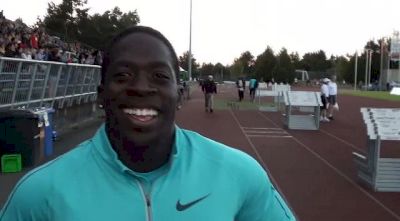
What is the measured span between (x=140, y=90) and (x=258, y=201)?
18.3 inches

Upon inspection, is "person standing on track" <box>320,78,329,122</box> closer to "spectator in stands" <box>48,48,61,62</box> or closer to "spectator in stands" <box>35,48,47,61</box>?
"spectator in stands" <box>48,48,61,62</box>

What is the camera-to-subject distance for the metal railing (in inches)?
447

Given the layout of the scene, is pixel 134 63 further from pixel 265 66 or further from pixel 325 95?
pixel 265 66

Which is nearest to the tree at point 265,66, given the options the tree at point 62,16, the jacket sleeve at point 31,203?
the tree at point 62,16

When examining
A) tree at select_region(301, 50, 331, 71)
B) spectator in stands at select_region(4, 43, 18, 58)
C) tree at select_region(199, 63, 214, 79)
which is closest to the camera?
spectator in stands at select_region(4, 43, 18, 58)

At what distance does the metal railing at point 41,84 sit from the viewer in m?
11.3

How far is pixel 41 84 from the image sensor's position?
13758mm

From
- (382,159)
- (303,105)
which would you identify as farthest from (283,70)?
(382,159)

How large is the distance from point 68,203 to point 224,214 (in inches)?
16.5

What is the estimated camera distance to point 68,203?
1.57 m

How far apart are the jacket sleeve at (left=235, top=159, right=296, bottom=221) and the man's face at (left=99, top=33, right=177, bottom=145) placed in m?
0.28

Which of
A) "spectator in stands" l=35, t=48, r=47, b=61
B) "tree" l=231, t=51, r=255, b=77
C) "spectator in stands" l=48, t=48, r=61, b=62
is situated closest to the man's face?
"spectator in stands" l=35, t=48, r=47, b=61

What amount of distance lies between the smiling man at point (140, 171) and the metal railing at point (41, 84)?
8521 millimetres

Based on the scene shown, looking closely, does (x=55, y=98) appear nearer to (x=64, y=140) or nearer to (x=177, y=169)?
(x=64, y=140)
